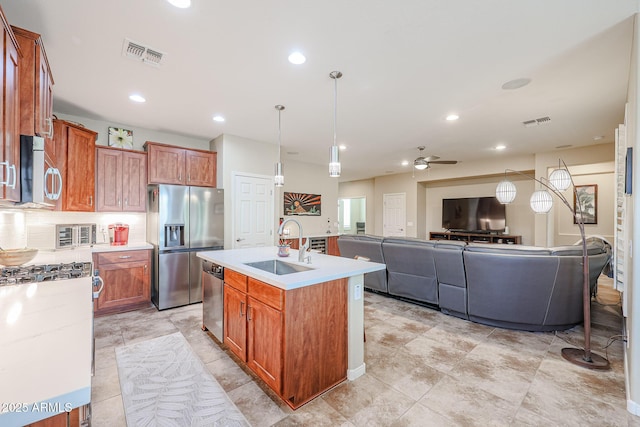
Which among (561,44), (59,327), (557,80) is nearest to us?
(59,327)

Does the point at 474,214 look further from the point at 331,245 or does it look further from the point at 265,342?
the point at 265,342

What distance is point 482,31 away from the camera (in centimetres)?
206

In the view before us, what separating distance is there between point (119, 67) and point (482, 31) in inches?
122

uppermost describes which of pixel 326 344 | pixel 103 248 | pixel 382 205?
pixel 382 205

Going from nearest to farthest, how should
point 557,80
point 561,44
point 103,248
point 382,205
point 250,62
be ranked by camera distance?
point 561,44, point 250,62, point 557,80, point 103,248, point 382,205

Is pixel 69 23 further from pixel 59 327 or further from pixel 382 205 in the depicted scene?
pixel 382 205

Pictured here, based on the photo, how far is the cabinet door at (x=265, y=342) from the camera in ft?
6.34

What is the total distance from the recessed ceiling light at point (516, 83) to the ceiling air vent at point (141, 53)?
333 cm

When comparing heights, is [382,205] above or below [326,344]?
above

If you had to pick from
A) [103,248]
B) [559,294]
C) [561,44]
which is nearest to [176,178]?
[103,248]

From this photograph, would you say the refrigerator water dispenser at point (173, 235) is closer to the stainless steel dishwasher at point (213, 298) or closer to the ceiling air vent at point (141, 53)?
the stainless steel dishwasher at point (213, 298)

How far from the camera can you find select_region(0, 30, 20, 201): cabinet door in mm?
1385

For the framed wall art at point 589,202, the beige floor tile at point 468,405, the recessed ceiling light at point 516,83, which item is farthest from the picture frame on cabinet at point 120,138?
the framed wall art at point 589,202

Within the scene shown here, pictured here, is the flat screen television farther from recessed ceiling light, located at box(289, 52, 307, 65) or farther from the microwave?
the microwave
